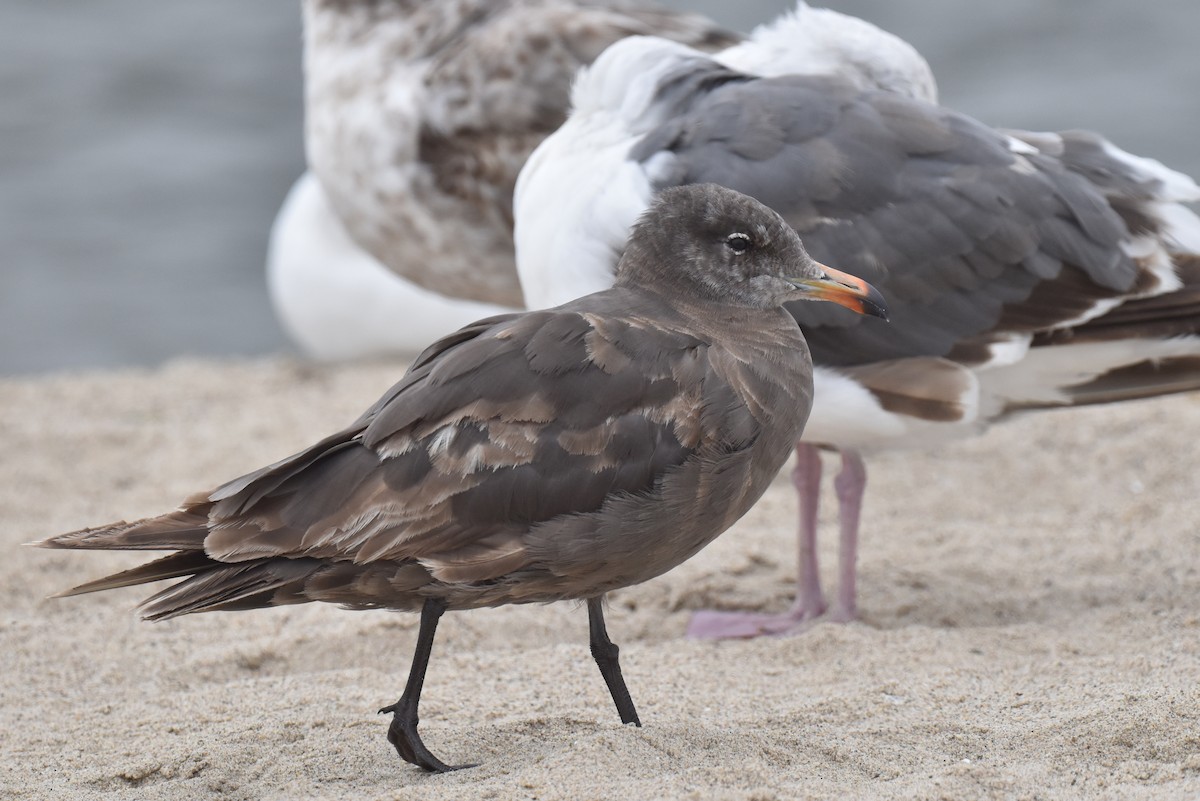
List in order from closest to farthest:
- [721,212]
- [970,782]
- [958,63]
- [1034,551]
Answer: [970,782], [721,212], [1034,551], [958,63]

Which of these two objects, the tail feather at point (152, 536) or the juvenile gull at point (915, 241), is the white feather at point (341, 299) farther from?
the tail feather at point (152, 536)

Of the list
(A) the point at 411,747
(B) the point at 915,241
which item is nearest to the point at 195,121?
(B) the point at 915,241

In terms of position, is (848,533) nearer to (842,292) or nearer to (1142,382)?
(1142,382)

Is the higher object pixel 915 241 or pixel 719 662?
pixel 915 241

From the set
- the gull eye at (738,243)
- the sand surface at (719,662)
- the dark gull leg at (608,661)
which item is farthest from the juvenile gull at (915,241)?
the dark gull leg at (608,661)

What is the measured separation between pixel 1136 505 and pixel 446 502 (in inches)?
114

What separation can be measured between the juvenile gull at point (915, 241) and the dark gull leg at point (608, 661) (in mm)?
1065

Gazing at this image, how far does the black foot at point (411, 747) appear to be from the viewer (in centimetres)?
329

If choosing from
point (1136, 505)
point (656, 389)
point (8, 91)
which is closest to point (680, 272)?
point (656, 389)

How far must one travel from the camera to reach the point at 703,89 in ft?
15.6

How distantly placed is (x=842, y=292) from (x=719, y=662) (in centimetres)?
105

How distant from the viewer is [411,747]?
3303 millimetres

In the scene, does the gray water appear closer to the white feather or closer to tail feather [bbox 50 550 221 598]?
the white feather

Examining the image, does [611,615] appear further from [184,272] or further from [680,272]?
[184,272]
